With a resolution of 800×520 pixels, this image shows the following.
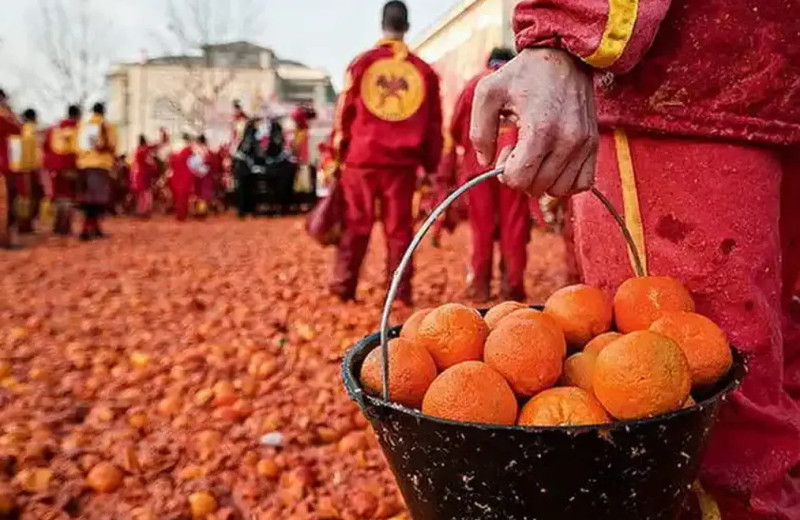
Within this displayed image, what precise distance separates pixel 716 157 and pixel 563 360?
1.67 ft

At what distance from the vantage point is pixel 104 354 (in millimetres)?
3861

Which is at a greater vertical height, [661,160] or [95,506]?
[661,160]

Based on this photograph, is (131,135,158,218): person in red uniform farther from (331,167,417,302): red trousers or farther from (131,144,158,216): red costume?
(331,167,417,302): red trousers

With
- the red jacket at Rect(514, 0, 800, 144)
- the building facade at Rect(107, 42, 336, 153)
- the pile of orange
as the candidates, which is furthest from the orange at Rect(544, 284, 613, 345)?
the building facade at Rect(107, 42, 336, 153)

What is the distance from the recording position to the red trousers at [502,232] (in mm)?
5551

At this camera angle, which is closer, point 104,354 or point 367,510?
point 367,510

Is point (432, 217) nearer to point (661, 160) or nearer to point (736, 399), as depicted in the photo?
point (661, 160)

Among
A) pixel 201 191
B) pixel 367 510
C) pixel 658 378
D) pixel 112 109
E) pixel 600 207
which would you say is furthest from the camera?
pixel 112 109

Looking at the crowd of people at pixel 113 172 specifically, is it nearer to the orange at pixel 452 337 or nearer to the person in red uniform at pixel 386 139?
the person in red uniform at pixel 386 139

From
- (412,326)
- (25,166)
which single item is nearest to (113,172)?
(25,166)

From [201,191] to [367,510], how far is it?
1707 centimetres

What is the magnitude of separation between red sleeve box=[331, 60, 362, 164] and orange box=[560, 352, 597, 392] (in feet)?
13.1

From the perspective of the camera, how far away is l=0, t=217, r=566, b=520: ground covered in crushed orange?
2281mm

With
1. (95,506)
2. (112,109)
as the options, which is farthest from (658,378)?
(112,109)
